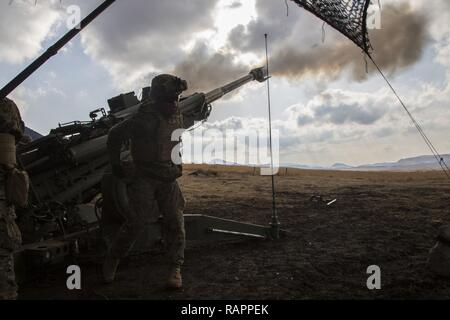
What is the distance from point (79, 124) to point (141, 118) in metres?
1.64

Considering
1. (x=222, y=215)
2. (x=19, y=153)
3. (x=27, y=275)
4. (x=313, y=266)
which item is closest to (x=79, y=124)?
(x=19, y=153)

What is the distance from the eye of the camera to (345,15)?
447 centimetres

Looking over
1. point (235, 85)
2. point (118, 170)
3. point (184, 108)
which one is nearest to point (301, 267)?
point (118, 170)

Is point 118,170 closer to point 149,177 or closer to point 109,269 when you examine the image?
point 149,177

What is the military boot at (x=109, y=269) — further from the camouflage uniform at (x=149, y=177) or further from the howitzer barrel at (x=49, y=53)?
the howitzer barrel at (x=49, y=53)

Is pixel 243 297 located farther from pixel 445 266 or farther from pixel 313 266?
pixel 445 266

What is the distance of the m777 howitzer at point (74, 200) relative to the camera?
4312 mm

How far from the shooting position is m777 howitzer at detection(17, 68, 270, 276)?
4.31 meters

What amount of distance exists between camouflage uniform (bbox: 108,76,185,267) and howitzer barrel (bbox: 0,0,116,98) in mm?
914

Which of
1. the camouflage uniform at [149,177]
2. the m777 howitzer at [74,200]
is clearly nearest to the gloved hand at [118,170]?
the camouflage uniform at [149,177]

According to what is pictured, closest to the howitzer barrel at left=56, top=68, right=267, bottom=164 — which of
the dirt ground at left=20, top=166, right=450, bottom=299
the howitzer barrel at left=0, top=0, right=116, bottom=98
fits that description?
the dirt ground at left=20, top=166, right=450, bottom=299

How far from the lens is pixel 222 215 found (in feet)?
27.1
